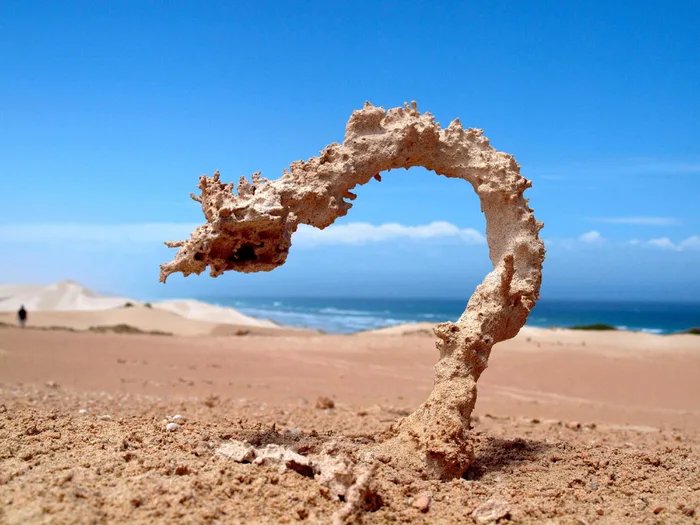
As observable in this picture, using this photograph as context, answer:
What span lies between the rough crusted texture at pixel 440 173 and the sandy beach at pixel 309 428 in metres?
0.48

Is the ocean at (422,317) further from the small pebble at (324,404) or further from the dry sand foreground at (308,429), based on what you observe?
the small pebble at (324,404)

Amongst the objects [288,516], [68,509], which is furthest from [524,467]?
[68,509]

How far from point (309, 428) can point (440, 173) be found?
10.5 ft

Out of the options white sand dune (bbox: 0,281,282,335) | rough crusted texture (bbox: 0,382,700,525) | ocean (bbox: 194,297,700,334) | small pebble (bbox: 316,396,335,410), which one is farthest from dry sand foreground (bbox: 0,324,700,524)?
ocean (bbox: 194,297,700,334)

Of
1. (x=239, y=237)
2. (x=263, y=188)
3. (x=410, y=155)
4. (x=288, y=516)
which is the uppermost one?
(x=410, y=155)

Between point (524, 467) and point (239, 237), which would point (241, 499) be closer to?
point (239, 237)

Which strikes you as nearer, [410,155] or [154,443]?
[154,443]

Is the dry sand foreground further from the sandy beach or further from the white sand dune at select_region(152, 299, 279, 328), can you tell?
the white sand dune at select_region(152, 299, 279, 328)

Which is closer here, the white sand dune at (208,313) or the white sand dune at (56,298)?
the white sand dune at (208,313)

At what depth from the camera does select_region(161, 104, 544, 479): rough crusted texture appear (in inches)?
200

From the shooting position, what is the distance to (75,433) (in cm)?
520

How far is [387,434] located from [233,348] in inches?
529

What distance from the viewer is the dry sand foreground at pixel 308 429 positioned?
4.02m

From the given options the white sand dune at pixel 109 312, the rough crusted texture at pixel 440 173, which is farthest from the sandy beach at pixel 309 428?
the white sand dune at pixel 109 312
